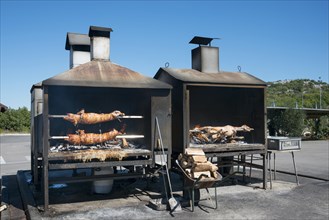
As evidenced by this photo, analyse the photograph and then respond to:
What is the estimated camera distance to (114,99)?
8781 millimetres

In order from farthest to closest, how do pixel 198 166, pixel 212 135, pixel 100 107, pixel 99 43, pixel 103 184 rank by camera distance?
pixel 100 107
pixel 212 135
pixel 99 43
pixel 103 184
pixel 198 166

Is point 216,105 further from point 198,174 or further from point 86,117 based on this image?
point 86,117

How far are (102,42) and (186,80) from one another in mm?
2491

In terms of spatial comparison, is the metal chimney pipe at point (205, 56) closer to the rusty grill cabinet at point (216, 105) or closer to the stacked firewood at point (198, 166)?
the rusty grill cabinet at point (216, 105)

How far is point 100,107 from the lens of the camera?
871cm

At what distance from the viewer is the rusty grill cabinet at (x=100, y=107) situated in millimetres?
6414

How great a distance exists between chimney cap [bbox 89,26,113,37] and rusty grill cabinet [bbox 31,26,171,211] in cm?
72

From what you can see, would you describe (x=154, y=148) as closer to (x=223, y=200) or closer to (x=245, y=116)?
(x=223, y=200)

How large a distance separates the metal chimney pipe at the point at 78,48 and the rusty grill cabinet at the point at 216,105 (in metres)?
2.38

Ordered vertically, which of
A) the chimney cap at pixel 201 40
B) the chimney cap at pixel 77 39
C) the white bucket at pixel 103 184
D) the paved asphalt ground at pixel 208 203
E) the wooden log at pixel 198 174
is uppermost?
the chimney cap at pixel 77 39

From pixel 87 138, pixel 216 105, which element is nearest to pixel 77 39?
pixel 87 138

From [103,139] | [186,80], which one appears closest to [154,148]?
[103,139]

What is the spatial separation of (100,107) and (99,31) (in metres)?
1.97

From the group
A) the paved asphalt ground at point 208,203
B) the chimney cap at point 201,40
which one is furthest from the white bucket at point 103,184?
the chimney cap at point 201,40
